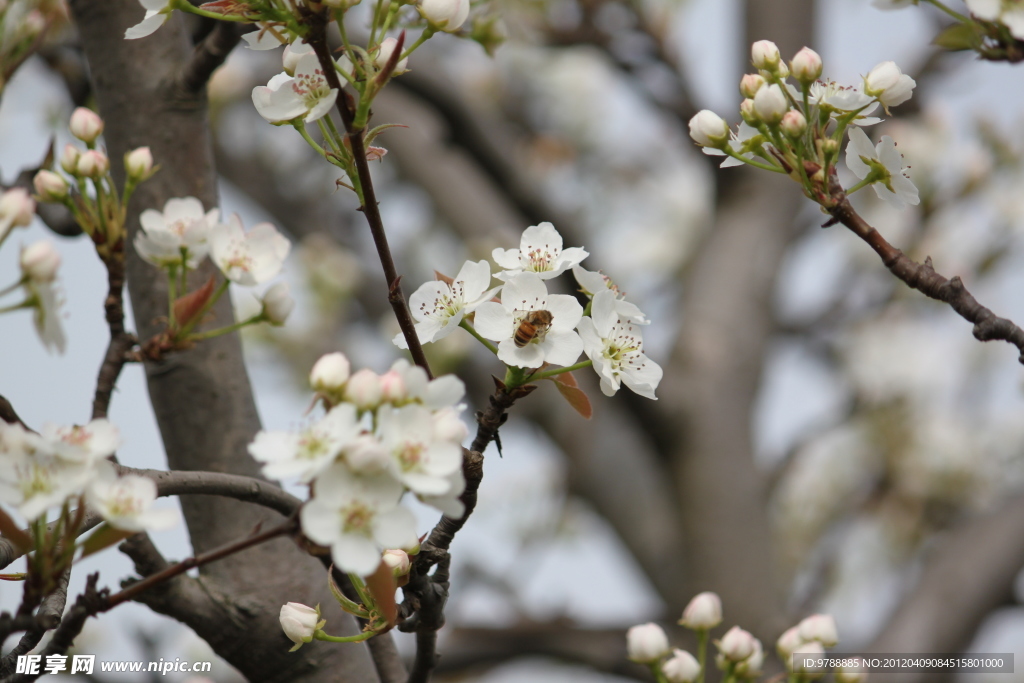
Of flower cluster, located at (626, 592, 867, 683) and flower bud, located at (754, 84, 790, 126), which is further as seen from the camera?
flower cluster, located at (626, 592, 867, 683)

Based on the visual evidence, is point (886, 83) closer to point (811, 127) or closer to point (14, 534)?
point (811, 127)

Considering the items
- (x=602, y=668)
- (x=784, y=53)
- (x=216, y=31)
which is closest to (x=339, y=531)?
(x=216, y=31)

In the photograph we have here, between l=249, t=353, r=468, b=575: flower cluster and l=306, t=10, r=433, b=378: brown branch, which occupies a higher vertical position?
l=306, t=10, r=433, b=378: brown branch

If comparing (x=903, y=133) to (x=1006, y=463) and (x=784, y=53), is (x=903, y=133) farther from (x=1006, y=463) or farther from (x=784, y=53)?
(x=1006, y=463)

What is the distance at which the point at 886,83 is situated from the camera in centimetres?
81

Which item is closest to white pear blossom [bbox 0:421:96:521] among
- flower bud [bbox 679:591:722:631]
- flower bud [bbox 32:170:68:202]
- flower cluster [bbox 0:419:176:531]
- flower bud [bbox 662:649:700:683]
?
flower cluster [bbox 0:419:176:531]

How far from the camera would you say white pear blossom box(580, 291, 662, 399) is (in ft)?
2.29

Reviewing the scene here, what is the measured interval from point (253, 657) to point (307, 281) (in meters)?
2.60

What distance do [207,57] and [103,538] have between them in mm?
707

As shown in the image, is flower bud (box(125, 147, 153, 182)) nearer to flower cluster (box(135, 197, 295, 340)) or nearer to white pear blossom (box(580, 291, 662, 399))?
flower cluster (box(135, 197, 295, 340))

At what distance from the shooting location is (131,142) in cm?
116

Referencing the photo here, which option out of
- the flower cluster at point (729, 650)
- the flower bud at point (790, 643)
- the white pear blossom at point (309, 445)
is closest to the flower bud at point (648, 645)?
the flower cluster at point (729, 650)

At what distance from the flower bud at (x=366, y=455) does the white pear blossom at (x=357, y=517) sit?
14 millimetres

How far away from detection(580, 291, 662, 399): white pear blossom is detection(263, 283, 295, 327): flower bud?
1.00 feet
